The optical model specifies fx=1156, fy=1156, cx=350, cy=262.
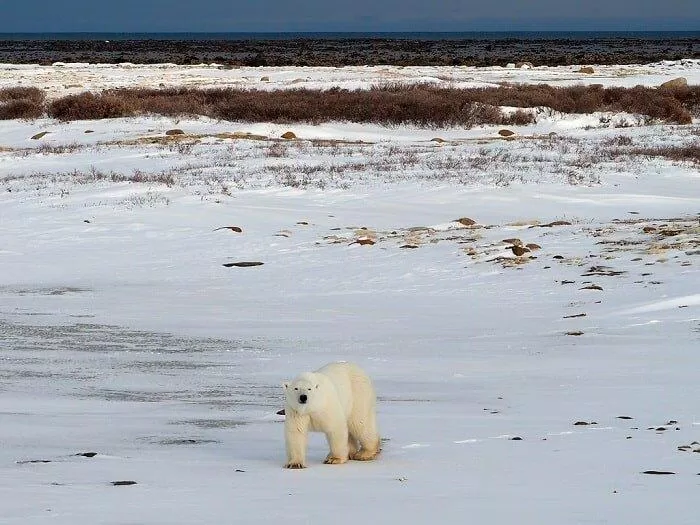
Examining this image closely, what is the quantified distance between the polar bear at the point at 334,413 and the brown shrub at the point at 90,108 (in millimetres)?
30911

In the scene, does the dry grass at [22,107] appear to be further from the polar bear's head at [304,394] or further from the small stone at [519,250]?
the polar bear's head at [304,394]

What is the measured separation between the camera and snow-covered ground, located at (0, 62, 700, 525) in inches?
183

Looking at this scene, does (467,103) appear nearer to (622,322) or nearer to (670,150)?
(670,150)

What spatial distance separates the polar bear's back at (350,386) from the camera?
5.23 m

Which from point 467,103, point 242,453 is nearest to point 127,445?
point 242,453

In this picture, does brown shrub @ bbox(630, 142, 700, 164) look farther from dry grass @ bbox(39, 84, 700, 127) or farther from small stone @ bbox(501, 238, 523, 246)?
small stone @ bbox(501, 238, 523, 246)

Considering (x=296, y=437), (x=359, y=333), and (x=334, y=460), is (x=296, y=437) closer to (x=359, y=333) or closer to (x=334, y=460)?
(x=334, y=460)

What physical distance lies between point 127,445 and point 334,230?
10614 mm

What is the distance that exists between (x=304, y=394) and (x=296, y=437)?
0.27 m

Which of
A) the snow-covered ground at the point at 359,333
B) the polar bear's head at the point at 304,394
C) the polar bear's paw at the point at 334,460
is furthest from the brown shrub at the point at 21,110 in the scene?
the polar bear's head at the point at 304,394

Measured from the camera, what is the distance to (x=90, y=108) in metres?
35.6

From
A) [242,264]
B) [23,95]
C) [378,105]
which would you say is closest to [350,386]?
[242,264]

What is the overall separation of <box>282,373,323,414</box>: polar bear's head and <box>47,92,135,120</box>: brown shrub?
31233 mm

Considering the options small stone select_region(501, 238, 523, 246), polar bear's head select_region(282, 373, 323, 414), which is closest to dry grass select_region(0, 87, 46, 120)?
small stone select_region(501, 238, 523, 246)
